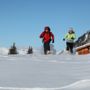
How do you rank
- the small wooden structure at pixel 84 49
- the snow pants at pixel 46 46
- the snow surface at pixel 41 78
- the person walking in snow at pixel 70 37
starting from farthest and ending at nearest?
the small wooden structure at pixel 84 49
the person walking in snow at pixel 70 37
the snow pants at pixel 46 46
the snow surface at pixel 41 78

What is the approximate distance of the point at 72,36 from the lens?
2125cm

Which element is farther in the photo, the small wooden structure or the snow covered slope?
the small wooden structure

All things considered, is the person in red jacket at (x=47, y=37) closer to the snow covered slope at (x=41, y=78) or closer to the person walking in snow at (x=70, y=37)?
the person walking in snow at (x=70, y=37)

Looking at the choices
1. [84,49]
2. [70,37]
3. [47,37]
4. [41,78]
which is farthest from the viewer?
[84,49]

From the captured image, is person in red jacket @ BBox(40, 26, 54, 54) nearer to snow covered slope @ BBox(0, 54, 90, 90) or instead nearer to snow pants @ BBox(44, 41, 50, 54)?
snow pants @ BBox(44, 41, 50, 54)

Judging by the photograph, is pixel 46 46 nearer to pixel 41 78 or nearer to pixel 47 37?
pixel 47 37

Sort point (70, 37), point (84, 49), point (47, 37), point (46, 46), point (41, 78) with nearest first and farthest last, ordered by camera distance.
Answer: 1. point (41, 78)
2. point (47, 37)
3. point (46, 46)
4. point (70, 37)
5. point (84, 49)

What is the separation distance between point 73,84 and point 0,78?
158 cm

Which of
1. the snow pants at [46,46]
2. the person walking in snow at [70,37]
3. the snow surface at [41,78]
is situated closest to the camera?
the snow surface at [41,78]

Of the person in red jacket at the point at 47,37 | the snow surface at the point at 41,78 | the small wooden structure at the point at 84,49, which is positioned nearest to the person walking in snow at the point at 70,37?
the person in red jacket at the point at 47,37

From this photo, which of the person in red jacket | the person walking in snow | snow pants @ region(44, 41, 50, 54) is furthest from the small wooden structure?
the person in red jacket

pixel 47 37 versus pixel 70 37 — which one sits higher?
pixel 70 37

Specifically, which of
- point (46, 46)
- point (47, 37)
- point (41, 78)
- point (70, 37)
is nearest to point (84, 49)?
point (70, 37)

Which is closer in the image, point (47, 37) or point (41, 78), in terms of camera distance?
point (41, 78)
